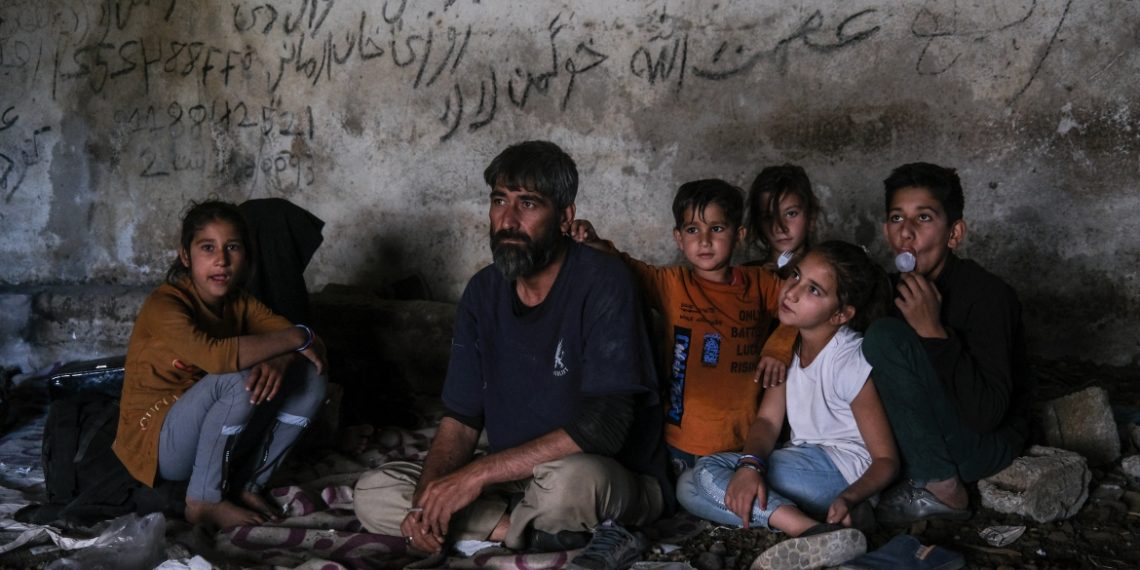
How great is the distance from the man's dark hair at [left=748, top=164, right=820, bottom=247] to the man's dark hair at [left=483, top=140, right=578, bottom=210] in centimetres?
124

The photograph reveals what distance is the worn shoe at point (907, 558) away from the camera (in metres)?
2.68

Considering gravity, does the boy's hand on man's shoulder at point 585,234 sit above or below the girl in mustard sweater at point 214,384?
above

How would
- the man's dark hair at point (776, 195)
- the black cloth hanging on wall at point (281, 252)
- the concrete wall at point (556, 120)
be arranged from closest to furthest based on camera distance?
the man's dark hair at point (776, 195), the black cloth hanging on wall at point (281, 252), the concrete wall at point (556, 120)

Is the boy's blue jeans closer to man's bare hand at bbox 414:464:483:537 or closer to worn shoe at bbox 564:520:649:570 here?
worn shoe at bbox 564:520:649:570

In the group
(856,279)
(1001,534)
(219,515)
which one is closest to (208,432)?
(219,515)

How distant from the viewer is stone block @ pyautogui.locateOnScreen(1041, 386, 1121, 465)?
3.64 metres

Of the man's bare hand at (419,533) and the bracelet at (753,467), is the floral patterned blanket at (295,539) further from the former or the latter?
the bracelet at (753,467)

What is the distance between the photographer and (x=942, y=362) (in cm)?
304

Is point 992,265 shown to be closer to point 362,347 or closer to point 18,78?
point 362,347

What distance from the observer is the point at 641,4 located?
5355 mm

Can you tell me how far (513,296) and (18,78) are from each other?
5.32m

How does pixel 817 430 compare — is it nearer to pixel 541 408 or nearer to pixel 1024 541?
pixel 1024 541

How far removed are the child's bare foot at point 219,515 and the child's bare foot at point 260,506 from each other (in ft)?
0.28

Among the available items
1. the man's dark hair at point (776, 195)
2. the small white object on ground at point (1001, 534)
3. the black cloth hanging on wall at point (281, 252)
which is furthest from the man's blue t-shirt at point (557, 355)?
the black cloth hanging on wall at point (281, 252)
